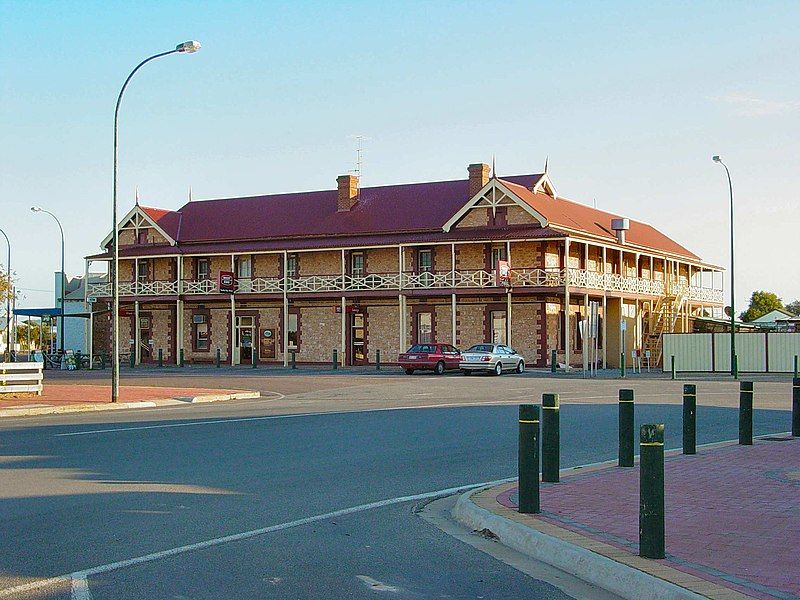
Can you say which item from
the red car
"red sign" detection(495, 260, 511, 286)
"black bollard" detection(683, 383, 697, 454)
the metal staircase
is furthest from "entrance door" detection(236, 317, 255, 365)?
"black bollard" detection(683, 383, 697, 454)

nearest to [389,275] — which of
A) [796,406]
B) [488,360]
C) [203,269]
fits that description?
[488,360]

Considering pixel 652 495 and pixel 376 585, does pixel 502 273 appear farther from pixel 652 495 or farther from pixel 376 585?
pixel 376 585

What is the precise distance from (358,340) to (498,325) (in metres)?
7.80

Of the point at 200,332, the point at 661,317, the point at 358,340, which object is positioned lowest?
the point at 358,340

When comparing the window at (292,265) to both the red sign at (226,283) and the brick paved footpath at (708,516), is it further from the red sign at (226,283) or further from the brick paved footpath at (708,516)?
the brick paved footpath at (708,516)

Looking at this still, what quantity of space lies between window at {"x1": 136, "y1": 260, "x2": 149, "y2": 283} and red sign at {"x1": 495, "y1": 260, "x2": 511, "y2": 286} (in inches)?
899

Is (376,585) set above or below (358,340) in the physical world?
below

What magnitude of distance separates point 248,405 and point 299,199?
35.0m

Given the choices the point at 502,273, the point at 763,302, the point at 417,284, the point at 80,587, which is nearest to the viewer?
the point at 80,587

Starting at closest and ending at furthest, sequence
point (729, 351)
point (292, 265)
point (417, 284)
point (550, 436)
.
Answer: point (550, 436) → point (729, 351) → point (417, 284) → point (292, 265)

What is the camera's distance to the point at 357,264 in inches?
2140

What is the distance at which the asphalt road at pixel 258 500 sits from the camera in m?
6.94

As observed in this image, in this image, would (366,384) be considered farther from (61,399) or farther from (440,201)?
(440,201)

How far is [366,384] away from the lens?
35.5m
